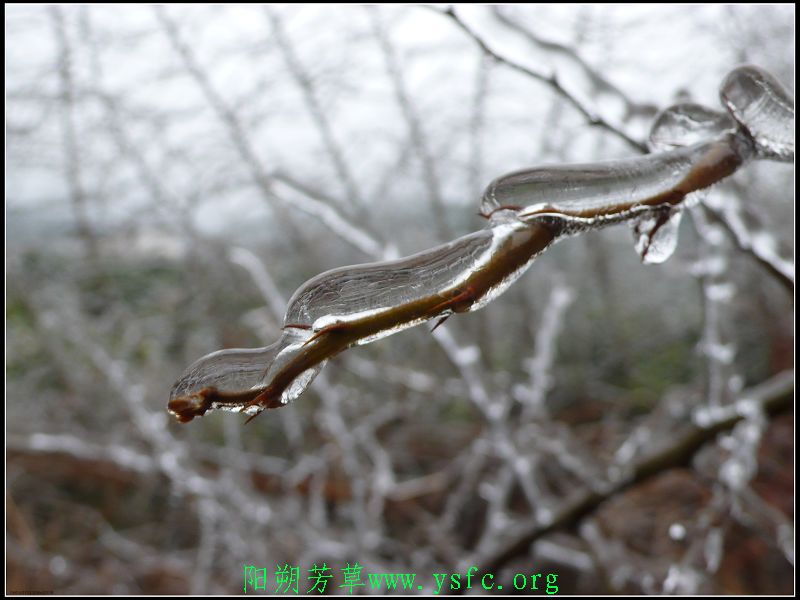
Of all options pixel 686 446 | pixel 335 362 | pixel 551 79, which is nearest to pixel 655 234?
pixel 551 79

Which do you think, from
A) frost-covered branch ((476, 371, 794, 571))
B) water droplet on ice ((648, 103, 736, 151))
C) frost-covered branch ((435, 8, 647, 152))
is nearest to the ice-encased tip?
water droplet on ice ((648, 103, 736, 151))

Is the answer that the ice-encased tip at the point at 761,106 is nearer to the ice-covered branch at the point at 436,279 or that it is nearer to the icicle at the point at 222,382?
the ice-covered branch at the point at 436,279

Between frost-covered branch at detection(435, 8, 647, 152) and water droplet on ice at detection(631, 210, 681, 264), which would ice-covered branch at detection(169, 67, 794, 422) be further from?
frost-covered branch at detection(435, 8, 647, 152)

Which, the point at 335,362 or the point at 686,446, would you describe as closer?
the point at 686,446

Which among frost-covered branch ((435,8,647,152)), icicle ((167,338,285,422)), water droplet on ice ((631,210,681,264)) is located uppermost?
frost-covered branch ((435,8,647,152))

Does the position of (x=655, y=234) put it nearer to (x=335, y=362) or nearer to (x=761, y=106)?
(x=761, y=106)

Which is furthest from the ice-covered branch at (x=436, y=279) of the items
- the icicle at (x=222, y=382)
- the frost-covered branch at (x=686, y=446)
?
the frost-covered branch at (x=686, y=446)
